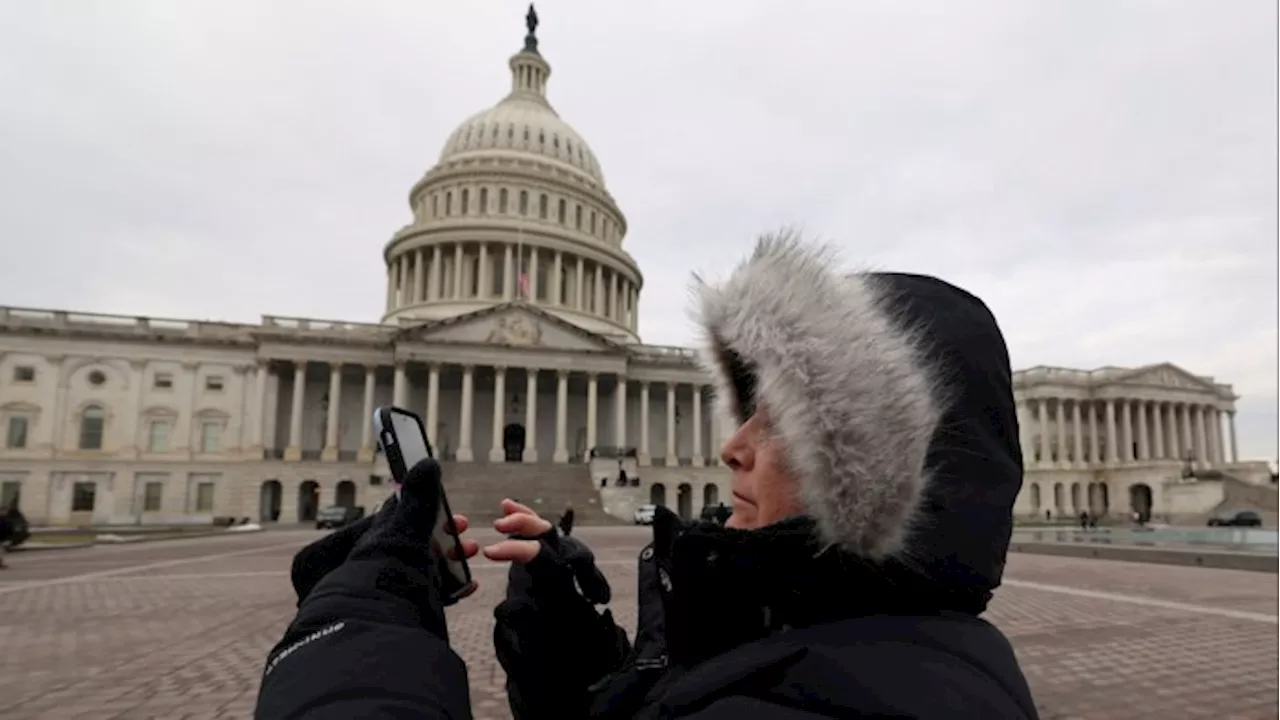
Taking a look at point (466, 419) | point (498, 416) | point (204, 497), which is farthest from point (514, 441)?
point (204, 497)

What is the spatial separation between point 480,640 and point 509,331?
47.0 metres

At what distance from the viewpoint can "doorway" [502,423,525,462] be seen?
5859 centimetres

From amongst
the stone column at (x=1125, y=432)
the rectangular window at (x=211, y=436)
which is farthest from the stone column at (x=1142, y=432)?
the rectangular window at (x=211, y=436)

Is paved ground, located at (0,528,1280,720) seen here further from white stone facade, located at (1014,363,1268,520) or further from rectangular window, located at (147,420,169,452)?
white stone facade, located at (1014,363,1268,520)

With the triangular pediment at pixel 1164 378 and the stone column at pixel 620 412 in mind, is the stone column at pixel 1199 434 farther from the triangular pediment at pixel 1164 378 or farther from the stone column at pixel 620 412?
the stone column at pixel 620 412

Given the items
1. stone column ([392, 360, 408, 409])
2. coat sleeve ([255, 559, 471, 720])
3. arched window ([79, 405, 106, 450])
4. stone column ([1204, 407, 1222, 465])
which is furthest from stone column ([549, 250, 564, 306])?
stone column ([1204, 407, 1222, 465])

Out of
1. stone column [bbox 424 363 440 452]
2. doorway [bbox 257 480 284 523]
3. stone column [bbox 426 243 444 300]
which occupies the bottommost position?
doorway [bbox 257 480 284 523]

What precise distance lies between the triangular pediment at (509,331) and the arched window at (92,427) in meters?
21.2

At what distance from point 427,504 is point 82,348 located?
206 ft

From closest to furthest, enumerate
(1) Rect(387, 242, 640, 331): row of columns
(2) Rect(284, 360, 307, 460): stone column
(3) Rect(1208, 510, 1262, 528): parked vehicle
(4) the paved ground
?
(4) the paved ground, (3) Rect(1208, 510, 1262, 528): parked vehicle, (2) Rect(284, 360, 307, 460): stone column, (1) Rect(387, 242, 640, 331): row of columns

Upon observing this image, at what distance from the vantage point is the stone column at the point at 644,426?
58.1 metres

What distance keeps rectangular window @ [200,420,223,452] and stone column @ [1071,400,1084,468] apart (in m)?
76.9

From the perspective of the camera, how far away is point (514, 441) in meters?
59.5

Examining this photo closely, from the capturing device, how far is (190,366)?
52.9 meters
